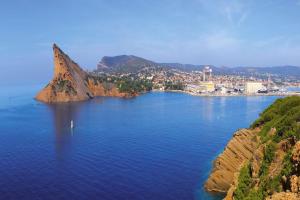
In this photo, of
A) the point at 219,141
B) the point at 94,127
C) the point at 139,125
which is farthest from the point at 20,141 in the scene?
the point at 219,141

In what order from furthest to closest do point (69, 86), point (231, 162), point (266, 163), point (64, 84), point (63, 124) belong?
point (64, 84) < point (69, 86) < point (63, 124) < point (231, 162) < point (266, 163)

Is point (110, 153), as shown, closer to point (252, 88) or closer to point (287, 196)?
point (287, 196)

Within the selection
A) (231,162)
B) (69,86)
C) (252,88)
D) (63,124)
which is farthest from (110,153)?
(252,88)

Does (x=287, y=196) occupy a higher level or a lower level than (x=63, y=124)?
higher

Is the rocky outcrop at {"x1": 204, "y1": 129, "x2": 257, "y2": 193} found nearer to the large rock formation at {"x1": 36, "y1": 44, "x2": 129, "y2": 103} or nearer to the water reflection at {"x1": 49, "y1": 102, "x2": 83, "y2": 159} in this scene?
the water reflection at {"x1": 49, "y1": 102, "x2": 83, "y2": 159}

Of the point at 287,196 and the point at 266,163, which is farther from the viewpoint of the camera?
the point at 266,163

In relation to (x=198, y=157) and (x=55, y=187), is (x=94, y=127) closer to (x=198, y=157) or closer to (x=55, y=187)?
(x=198, y=157)

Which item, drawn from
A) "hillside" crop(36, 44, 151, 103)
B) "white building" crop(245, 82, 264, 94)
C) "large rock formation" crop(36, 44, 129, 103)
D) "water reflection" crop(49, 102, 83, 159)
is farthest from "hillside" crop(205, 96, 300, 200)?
→ "white building" crop(245, 82, 264, 94)
